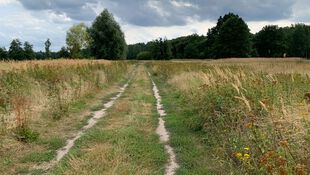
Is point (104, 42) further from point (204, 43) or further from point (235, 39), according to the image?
point (204, 43)

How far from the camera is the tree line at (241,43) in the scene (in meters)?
79.1

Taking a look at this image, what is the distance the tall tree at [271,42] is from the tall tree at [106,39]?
107 ft

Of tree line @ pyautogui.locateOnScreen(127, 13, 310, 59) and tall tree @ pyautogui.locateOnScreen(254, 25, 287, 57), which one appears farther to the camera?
tall tree @ pyautogui.locateOnScreen(254, 25, 287, 57)

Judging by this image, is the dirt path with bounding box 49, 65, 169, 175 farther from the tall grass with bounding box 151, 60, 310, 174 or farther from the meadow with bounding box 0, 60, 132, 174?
the tall grass with bounding box 151, 60, 310, 174

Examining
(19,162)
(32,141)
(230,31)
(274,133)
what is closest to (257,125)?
(274,133)

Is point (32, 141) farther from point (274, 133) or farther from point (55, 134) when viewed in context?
point (274, 133)

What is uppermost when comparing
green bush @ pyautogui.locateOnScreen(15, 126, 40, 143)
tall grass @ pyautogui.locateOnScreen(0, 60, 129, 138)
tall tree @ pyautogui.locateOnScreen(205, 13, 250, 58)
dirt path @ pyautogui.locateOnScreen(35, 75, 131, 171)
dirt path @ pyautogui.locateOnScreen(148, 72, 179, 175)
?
tall tree @ pyautogui.locateOnScreen(205, 13, 250, 58)

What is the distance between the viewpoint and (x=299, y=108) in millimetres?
6449

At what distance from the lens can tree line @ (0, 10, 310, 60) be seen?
2815 inches

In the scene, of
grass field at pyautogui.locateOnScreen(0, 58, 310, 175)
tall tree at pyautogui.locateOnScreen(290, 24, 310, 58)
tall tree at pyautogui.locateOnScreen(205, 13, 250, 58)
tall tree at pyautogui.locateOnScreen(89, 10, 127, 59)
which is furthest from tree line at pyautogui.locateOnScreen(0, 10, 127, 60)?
grass field at pyautogui.locateOnScreen(0, 58, 310, 175)

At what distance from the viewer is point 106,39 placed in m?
71.5

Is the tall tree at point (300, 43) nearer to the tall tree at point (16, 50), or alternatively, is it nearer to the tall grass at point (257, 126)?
the tall tree at point (16, 50)

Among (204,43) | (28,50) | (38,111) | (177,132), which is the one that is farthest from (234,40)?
(177,132)

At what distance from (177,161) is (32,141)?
3453 mm
